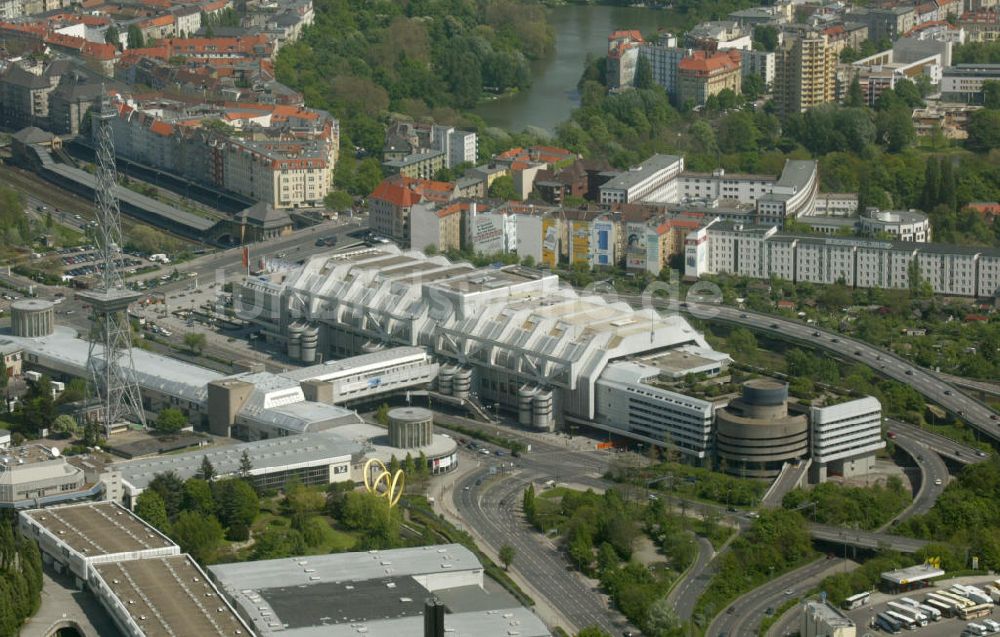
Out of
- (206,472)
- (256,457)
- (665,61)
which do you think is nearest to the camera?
(206,472)

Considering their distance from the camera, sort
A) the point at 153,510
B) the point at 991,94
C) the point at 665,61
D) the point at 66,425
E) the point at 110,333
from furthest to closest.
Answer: the point at 665,61 → the point at 991,94 → the point at 110,333 → the point at 66,425 → the point at 153,510

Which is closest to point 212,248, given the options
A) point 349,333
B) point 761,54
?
point 349,333

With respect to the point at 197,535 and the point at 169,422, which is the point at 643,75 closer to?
the point at 169,422

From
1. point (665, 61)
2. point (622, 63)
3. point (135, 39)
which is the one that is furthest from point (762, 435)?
point (135, 39)

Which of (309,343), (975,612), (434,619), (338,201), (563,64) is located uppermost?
(434,619)

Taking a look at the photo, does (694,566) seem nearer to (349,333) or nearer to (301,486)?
(301,486)

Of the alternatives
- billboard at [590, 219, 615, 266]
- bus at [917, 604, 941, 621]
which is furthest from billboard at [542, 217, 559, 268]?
bus at [917, 604, 941, 621]

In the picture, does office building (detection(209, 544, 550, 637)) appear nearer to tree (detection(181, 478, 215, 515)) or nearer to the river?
tree (detection(181, 478, 215, 515))
